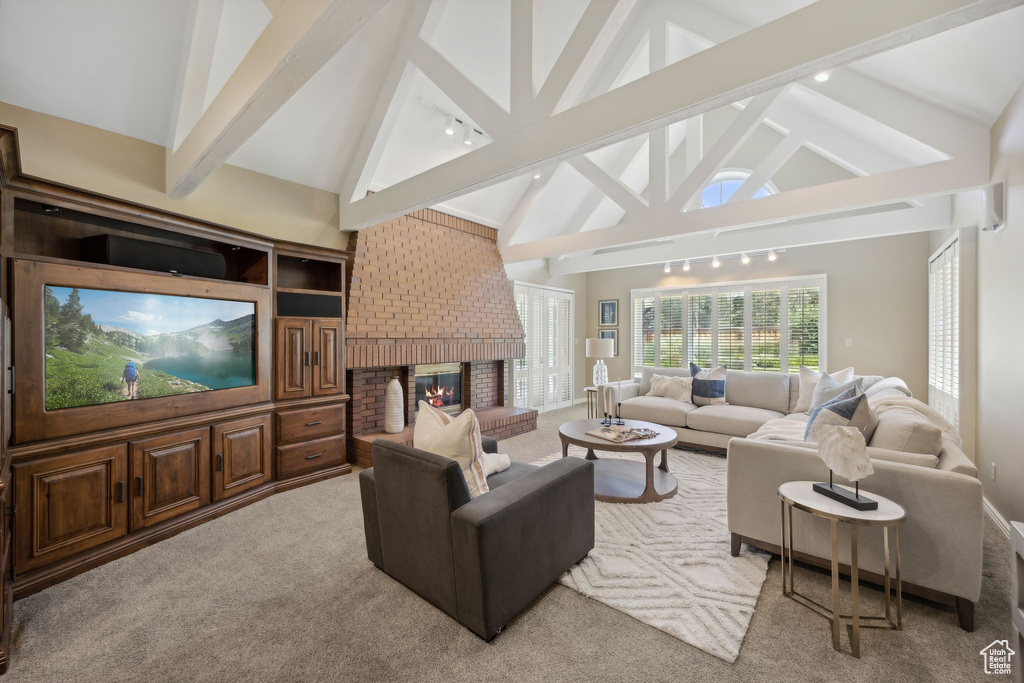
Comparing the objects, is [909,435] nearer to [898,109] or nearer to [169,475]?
[898,109]

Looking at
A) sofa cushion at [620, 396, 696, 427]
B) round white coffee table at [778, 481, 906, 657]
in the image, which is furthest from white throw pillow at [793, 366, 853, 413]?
round white coffee table at [778, 481, 906, 657]

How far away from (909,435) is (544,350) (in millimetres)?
4888

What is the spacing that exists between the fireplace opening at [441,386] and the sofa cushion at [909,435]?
4033 millimetres

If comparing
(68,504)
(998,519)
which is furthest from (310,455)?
(998,519)

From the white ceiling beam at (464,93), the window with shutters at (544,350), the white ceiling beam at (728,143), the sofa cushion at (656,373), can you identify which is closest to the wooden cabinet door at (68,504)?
the white ceiling beam at (464,93)

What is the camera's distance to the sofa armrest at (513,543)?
5.34 feet

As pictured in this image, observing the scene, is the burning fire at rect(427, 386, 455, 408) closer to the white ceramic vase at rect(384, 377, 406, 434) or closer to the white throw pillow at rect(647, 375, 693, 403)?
the white ceramic vase at rect(384, 377, 406, 434)

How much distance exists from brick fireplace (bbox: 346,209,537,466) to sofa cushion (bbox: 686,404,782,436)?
2.03m

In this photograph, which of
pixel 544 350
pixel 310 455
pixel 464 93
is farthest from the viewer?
pixel 544 350

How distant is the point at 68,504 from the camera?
220 centimetres

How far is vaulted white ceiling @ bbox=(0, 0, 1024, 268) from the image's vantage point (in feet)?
7.36

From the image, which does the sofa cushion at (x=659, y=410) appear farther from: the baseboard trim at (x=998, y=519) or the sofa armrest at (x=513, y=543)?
the sofa armrest at (x=513, y=543)

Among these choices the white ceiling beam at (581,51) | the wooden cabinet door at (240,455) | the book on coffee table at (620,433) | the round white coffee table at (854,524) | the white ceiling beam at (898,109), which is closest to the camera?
the round white coffee table at (854,524)

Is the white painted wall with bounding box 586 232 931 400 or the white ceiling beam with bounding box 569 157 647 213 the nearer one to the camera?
the white ceiling beam with bounding box 569 157 647 213
